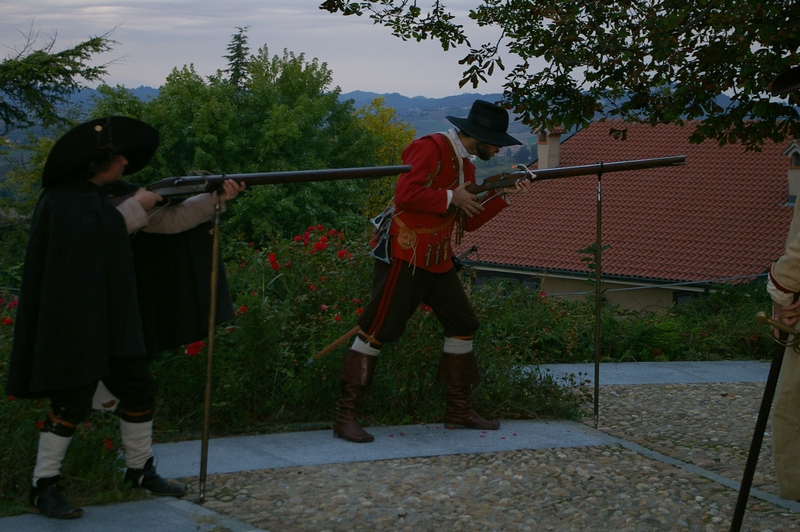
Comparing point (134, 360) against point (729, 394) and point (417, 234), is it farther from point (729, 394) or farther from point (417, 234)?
point (729, 394)

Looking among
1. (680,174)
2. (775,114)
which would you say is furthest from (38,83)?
(775,114)

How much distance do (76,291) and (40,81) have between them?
2627cm

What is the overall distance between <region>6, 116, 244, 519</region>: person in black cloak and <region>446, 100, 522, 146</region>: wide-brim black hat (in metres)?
2.02

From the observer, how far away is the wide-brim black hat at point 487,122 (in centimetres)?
530

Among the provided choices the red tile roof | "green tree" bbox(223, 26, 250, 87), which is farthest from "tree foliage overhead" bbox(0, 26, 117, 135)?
"green tree" bbox(223, 26, 250, 87)

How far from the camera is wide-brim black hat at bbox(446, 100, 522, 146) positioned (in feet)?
17.4

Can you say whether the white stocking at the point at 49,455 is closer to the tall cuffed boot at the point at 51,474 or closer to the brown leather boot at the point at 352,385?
the tall cuffed boot at the point at 51,474

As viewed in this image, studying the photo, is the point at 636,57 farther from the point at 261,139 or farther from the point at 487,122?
the point at 261,139

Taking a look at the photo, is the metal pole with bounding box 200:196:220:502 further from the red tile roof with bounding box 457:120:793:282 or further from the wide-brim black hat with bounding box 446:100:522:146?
the red tile roof with bounding box 457:120:793:282

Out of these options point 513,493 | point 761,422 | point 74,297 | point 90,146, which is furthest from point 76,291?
point 761,422

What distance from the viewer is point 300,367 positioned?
566 centimetres

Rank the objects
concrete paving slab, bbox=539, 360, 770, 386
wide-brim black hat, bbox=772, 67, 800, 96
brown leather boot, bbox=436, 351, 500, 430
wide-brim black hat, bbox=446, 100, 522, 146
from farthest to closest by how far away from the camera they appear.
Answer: concrete paving slab, bbox=539, 360, 770, 386 < brown leather boot, bbox=436, 351, 500, 430 < wide-brim black hat, bbox=446, 100, 522, 146 < wide-brim black hat, bbox=772, 67, 800, 96

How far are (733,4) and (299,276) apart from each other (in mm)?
4428

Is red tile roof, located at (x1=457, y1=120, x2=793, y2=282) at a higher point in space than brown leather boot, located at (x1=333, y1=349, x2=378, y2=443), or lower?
higher
